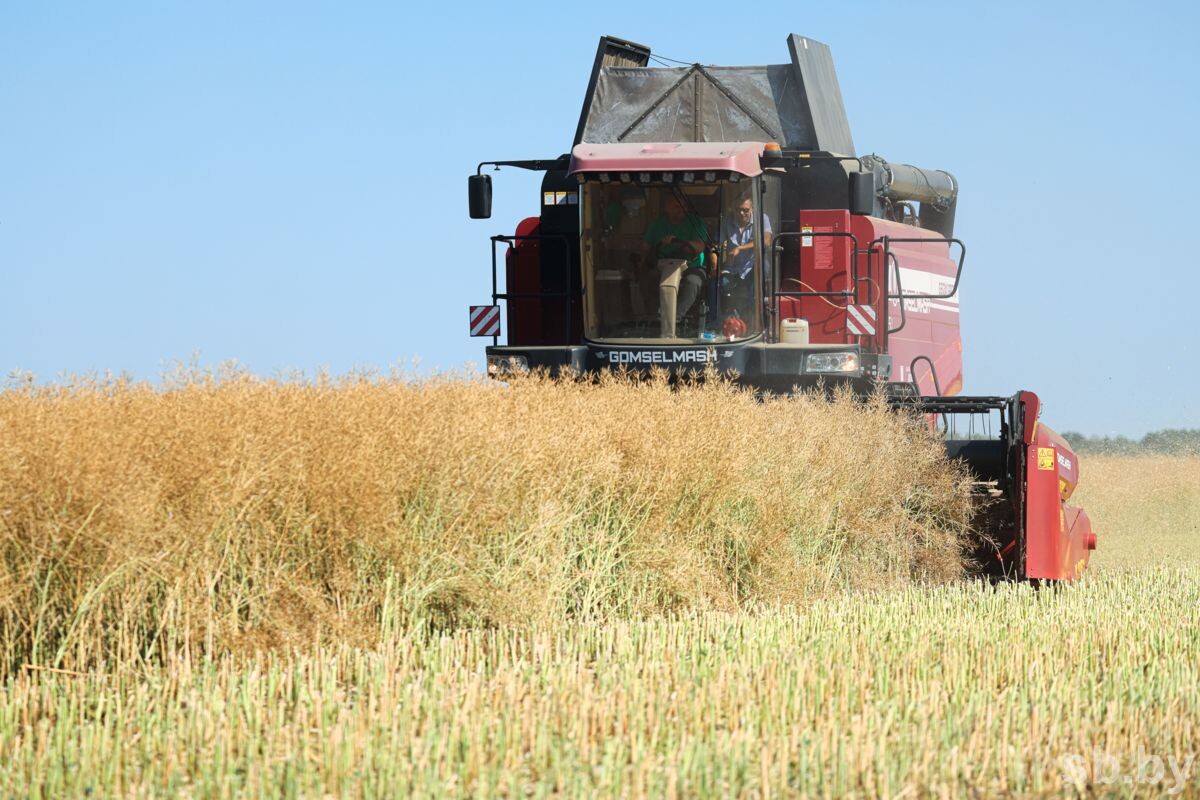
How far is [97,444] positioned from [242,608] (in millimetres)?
770

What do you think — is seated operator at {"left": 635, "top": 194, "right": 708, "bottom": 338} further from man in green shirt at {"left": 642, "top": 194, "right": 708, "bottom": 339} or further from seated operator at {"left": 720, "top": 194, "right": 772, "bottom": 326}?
seated operator at {"left": 720, "top": 194, "right": 772, "bottom": 326}

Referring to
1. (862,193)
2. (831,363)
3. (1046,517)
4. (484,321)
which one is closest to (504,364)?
(484,321)

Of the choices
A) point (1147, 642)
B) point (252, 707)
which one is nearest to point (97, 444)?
A: point (252, 707)

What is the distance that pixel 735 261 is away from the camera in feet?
33.0

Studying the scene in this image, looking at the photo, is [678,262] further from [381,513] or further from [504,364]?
[381,513]

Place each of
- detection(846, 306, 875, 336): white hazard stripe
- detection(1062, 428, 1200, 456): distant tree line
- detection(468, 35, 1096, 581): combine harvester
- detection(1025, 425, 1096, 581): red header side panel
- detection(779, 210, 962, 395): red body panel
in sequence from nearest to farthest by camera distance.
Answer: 1. detection(1025, 425, 1096, 581): red header side panel
2. detection(468, 35, 1096, 581): combine harvester
3. detection(846, 306, 875, 336): white hazard stripe
4. detection(779, 210, 962, 395): red body panel
5. detection(1062, 428, 1200, 456): distant tree line

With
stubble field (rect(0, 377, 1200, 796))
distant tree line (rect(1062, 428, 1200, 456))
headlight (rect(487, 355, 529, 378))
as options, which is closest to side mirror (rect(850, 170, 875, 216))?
headlight (rect(487, 355, 529, 378))

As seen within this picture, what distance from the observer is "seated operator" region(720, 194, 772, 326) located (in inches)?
395

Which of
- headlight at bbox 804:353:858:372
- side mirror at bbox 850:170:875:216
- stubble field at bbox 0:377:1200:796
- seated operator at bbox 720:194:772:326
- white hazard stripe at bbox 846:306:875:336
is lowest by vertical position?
stubble field at bbox 0:377:1200:796

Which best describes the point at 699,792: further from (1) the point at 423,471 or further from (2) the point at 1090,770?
(1) the point at 423,471

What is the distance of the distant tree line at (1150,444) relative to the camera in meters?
26.0

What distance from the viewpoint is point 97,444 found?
478cm

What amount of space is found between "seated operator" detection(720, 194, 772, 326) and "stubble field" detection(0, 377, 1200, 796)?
2.35 metres

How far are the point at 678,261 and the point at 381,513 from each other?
16.6ft
